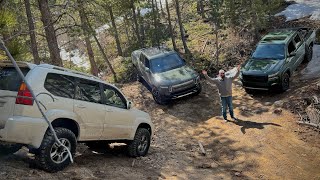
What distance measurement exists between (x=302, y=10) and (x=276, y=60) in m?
10.6

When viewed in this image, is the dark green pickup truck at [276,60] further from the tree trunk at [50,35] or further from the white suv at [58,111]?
the tree trunk at [50,35]

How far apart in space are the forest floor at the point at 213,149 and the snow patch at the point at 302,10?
8666mm

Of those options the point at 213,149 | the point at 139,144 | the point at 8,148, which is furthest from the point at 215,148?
the point at 8,148

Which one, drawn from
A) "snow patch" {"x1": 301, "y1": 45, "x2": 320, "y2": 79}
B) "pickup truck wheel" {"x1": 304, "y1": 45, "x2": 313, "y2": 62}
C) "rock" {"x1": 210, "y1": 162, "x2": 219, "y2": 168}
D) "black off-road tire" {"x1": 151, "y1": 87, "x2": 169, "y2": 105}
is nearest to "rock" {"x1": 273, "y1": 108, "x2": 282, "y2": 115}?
"snow patch" {"x1": 301, "y1": 45, "x2": 320, "y2": 79}

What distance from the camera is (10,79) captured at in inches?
250

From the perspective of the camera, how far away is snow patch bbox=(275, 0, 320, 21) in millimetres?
21844

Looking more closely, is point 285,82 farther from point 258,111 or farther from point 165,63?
point 165,63

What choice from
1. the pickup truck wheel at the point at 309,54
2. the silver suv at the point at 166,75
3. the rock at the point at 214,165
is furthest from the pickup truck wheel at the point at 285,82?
the rock at the point at 214,165

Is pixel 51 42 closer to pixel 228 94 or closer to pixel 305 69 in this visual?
pixel 228 94

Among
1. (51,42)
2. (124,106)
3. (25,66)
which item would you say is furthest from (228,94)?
(25,66)

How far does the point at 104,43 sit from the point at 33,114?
2704cm

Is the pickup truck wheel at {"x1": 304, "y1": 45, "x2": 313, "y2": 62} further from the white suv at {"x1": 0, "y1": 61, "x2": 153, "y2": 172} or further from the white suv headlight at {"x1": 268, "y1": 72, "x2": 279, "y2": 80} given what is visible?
the white suv at {"x1": 0, "y1": 61, "x2": 153, "y2": 172}

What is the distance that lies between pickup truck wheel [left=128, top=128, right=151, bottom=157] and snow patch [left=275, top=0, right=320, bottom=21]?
52.2ft

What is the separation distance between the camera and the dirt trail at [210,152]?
7530 mm
